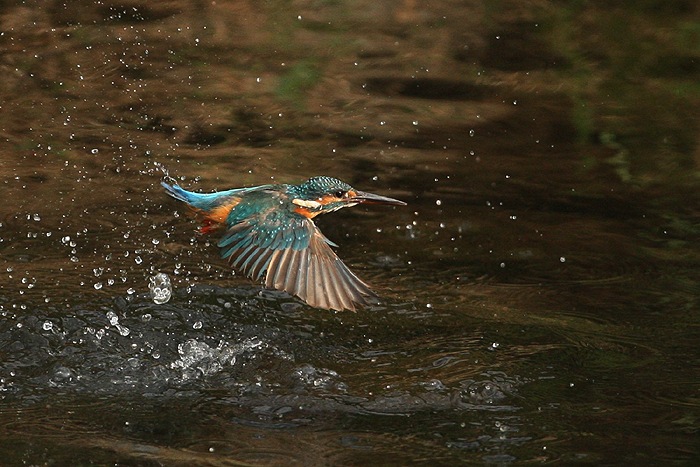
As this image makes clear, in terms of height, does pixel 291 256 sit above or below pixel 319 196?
below

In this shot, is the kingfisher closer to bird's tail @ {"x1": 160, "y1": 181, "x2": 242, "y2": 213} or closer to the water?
bird's tail @ {"x1": 160, "y1": 181, "x2": 242, "y2": 213}

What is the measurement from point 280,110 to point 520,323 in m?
2.84

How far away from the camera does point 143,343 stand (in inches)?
186

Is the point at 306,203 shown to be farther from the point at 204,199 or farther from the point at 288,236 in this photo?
the point at 204,199

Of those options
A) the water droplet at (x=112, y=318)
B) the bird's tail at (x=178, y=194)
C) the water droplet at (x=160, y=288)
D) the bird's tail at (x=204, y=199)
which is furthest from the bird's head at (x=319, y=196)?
the water droplet at (x=112, y=318)

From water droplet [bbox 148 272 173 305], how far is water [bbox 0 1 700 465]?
0.05 meters

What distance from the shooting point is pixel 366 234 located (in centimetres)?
596

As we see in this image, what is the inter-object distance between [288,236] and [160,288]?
2.73 ft

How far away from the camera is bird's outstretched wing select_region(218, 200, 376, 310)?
4.43m

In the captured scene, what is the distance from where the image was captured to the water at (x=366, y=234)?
412 cm

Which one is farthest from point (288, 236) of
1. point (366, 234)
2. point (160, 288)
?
point (366, 234)

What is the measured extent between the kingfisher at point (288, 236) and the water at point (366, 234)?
353 millimetres

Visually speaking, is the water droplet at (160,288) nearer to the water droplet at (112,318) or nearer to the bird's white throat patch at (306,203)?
the water droplet at (112,318)

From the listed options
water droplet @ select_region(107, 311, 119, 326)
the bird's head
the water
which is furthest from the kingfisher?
water droplet @ select_region(107, 311, 119, 326)
